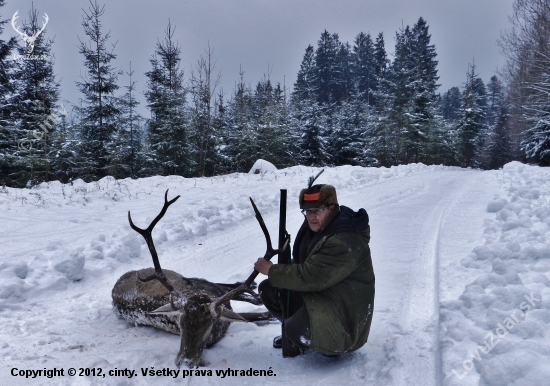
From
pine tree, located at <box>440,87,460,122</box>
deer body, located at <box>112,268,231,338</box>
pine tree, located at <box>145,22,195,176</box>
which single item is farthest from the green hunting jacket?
pine tree, located at <box>440,87,460,122</box>

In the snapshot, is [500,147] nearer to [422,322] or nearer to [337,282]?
[422,322]

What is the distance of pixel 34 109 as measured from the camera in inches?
731

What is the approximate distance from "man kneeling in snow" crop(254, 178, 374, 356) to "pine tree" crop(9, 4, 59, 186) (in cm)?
1524

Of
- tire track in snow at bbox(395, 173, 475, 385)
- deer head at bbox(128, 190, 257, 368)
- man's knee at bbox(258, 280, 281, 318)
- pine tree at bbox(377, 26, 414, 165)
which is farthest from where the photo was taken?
pine tree at bbox(377, 26, 414, 165)

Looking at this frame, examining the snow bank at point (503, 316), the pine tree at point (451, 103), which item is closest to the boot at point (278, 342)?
the snow bank at point (503, 316)

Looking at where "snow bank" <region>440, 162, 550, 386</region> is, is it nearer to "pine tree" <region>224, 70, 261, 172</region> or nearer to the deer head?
the deer head

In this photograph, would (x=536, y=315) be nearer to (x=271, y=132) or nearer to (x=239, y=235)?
(x=239, y=235)

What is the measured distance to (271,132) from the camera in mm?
23938

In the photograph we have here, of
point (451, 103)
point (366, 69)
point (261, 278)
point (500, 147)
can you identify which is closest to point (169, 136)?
point (261, 278)

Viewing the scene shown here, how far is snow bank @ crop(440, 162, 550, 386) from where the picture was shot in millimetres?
2643

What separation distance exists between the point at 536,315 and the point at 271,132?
Result: 2137cm

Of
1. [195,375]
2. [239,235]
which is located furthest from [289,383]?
[239,235]

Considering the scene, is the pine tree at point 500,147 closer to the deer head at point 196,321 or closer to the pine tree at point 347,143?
the pine tree at point 347,143

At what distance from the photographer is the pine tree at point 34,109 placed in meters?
16.0
